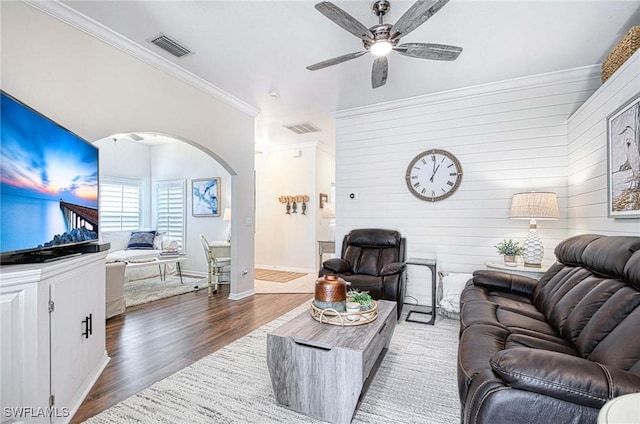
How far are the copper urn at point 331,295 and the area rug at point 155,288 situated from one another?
318 centimetres

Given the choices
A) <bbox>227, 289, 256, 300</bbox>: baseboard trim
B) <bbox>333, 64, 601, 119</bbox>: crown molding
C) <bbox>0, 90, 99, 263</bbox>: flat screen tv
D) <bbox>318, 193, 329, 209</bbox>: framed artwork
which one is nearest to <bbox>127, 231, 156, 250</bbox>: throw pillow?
<bbox>227, 289, 256, 300</bbox>: baseboard trim

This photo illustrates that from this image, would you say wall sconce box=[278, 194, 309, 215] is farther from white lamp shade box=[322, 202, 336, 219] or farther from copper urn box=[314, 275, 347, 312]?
copper urn box=[314, 275, 347, 312]

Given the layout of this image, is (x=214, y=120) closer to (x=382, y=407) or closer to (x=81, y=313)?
(x=81, y=313)

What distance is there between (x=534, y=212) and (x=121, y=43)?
14.2 ft

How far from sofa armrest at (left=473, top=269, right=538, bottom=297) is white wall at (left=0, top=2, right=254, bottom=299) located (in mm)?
3128

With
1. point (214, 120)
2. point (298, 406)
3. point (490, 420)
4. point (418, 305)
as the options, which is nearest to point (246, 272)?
point (214, 120)

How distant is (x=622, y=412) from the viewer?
2.22ft

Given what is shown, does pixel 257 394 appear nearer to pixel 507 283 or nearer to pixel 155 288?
pixel 507 283

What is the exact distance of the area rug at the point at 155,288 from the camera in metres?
4.25

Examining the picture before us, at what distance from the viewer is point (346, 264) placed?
149 inches

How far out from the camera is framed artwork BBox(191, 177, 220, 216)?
5930 millimetres

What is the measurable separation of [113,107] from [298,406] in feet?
9.52

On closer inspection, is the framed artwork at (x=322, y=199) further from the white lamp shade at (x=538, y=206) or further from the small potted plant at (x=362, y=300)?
the small potted plant at (x=362, y=300)

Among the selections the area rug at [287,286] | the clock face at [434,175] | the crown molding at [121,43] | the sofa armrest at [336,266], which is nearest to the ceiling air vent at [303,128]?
the crown molding at [121,43]
